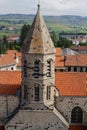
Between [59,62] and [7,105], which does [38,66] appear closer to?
[7,105]

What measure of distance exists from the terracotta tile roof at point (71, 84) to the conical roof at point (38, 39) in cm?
→ 670

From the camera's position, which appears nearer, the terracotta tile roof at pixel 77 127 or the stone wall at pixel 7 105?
the stone wall at pixel 7 105

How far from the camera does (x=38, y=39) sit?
119ft

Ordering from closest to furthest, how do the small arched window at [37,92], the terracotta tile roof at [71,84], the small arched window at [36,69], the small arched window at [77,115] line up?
the small arched window at [36,69]
the small arched window at [37,92]
the small arched window at [77,115]
the terracotta tile roof at [71,84]

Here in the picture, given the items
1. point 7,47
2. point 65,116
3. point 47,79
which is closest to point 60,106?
point 65,116

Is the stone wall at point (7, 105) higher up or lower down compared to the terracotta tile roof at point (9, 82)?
lower down

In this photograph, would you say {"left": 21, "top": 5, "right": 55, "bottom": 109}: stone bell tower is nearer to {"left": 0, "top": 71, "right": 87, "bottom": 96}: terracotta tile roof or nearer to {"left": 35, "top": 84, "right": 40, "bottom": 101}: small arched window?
{"left": 35, "top": 84, "right": 40, "bottom": 101}: small arched window

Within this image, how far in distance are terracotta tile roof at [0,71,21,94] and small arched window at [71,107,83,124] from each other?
795 cm

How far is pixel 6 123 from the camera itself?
3866cm

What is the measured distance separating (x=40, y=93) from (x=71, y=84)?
606 centimetres

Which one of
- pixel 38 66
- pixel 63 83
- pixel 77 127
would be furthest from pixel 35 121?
pixel 38 66

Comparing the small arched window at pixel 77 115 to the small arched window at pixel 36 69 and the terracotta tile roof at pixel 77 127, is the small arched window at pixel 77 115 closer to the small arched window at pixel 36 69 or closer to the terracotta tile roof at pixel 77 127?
the terracotta tile roof at pixel 77 127

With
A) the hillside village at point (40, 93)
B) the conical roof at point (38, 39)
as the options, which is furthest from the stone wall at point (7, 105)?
the conical roof at point (38, 39)

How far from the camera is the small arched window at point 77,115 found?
40.4 meters
